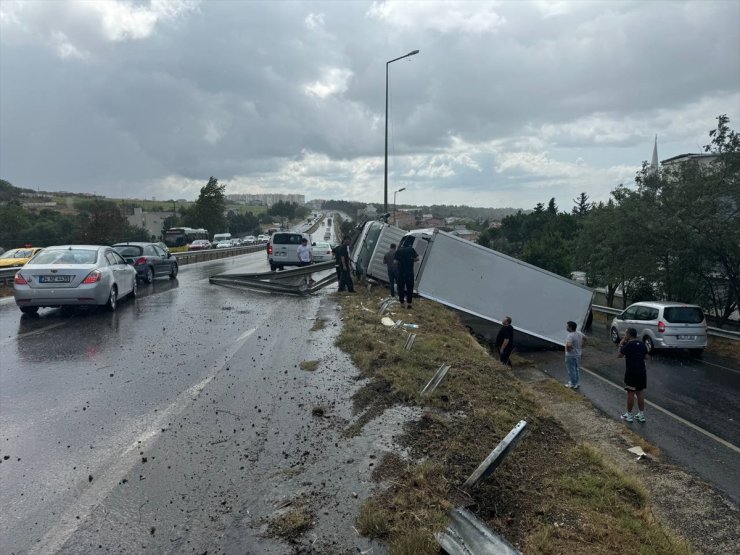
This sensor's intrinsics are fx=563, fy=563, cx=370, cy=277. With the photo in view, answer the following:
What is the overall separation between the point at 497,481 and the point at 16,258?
26.1m

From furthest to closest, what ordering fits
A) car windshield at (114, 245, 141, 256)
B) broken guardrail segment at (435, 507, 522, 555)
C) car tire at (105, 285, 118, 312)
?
car windshield at (114, 245, 141, 256) → car tire at (105, 285, 118, 312) → broken guardrail segment at (435, 507, 522, 555)

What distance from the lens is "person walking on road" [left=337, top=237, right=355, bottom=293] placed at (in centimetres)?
1728

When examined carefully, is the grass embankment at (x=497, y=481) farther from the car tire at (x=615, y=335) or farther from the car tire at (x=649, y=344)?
the car tire at (x=615, y=335)

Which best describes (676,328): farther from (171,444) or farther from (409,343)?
(171,444)

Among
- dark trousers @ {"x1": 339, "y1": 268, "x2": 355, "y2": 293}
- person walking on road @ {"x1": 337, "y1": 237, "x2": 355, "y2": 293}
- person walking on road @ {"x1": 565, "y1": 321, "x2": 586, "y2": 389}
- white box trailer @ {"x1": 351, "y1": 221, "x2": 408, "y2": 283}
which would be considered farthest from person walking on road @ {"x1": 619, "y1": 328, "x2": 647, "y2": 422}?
white box trailer @ {"x1": 351, "y1": 221, "x2": 408, "y2": 283}

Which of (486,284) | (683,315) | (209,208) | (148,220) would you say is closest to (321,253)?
(486,284)

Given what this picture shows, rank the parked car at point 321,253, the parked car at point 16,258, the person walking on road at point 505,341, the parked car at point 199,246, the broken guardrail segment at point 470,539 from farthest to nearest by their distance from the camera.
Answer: the parked car at point 199,246, the parked car at point 321,253, the parked car at point 16,258, the person walking on road at point 505,341, the broken guardrail segment at point 470,539

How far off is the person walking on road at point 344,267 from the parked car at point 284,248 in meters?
9.39

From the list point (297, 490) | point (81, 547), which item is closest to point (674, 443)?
point (297, 490)

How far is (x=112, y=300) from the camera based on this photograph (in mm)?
12836

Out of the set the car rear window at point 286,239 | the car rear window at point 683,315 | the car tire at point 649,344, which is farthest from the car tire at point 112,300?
the car rear window at point 683,315

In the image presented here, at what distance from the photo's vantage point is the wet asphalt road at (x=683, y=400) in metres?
8.21

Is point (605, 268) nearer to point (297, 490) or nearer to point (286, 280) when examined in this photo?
point (286, 280)

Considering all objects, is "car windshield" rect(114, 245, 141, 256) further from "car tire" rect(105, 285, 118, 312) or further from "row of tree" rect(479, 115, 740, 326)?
"row of tree" rect(479, 115, 740, 326)
